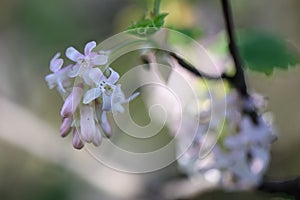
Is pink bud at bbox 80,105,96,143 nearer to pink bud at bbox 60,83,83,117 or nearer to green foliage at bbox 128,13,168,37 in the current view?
pink bud at bbox 60,83,83,117

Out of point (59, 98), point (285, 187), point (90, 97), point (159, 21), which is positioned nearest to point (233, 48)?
point (159, 21)

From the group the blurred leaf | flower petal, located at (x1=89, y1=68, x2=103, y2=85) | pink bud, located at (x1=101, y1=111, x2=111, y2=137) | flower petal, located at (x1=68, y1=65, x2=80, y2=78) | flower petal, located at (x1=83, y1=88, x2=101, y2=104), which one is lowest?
pink bud, located at (x1=101, y1=111, x2=111, y2=137)

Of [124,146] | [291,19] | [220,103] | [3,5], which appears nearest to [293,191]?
[220,103]

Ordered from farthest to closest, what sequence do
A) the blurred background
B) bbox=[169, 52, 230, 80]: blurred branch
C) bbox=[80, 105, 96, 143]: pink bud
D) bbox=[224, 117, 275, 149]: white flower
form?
the blurred background < bbox=[224, 117, 275, 149]: white flower < bbox=[169, 52, 230, 80]: blurred branch < bbox=[80, 105, 96, 143]: pink bud

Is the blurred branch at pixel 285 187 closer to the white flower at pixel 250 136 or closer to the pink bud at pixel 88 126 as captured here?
the white flower at pixel 250 136

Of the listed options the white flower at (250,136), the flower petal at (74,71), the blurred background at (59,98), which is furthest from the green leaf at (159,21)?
the blurred background at (59,98)

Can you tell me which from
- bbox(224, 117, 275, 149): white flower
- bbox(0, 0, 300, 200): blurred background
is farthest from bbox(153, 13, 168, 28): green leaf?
bbox(0, 0, 300, 200): blurred background

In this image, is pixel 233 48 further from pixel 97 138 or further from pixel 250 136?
pixel 97 138
